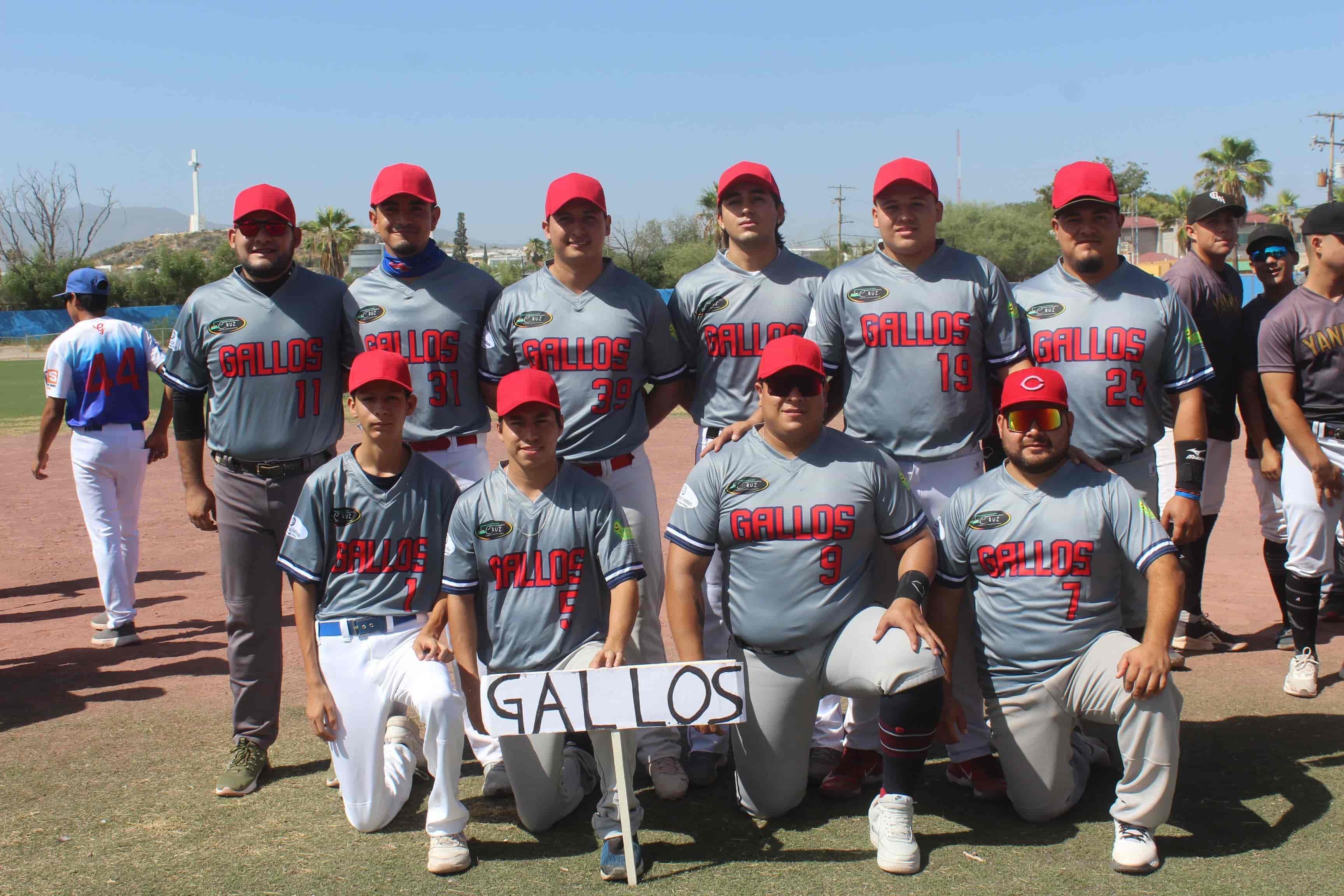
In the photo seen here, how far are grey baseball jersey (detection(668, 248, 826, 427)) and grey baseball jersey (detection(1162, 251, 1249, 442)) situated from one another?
2398 mm

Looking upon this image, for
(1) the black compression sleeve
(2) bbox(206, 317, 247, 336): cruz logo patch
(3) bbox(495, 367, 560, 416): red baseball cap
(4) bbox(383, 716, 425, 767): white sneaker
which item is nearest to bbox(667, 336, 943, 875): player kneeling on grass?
(3) bbox(495, 367, 560, 416): red baseball cap

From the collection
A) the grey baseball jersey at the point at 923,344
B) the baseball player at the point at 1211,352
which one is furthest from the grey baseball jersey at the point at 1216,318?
the grey baseball jersey at the point at 923,344

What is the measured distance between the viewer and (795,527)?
4.25m

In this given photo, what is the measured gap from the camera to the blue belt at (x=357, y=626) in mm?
4418

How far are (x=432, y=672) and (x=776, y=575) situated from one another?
4.41 feet

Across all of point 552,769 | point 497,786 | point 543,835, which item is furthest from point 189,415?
point 543,835

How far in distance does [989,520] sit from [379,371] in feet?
7.85

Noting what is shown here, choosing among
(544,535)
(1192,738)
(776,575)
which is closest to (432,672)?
(544,535)

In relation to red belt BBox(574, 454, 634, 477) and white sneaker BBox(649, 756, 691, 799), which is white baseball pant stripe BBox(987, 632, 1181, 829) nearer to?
white sneaker BBox(649, 756, 691, 799)

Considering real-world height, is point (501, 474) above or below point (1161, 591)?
above

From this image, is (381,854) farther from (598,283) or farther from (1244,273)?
(1244,273)

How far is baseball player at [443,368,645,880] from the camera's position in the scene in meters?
4.23

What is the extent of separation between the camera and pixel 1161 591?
158 inches

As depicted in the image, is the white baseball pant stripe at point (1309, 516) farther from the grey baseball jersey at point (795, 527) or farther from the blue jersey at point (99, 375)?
the blue jersey at point (99, 375)
